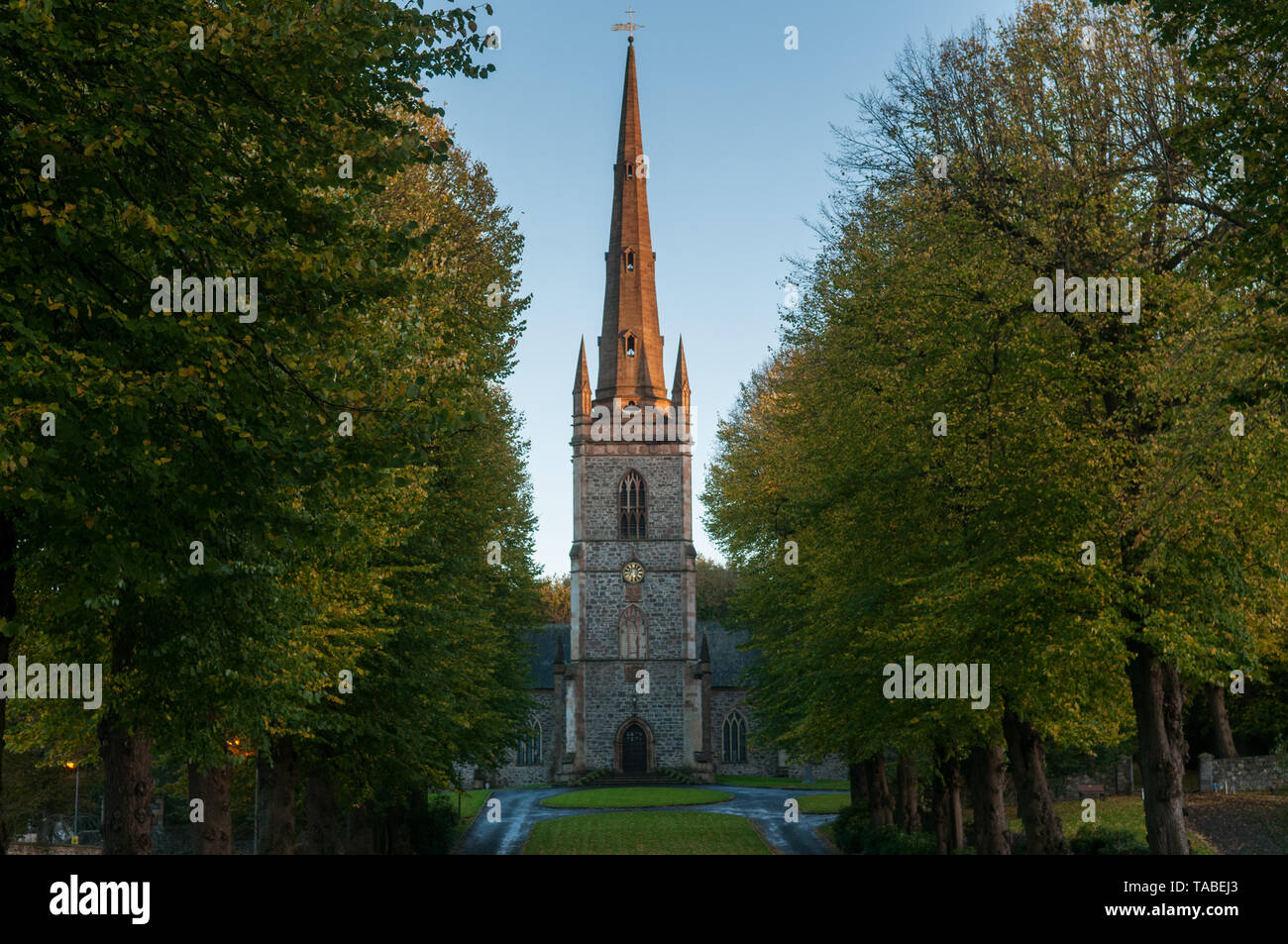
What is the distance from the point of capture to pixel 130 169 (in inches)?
434

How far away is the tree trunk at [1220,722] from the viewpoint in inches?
1646

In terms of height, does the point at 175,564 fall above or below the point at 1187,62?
below

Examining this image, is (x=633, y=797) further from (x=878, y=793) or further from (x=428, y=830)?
(x=878, y=793)

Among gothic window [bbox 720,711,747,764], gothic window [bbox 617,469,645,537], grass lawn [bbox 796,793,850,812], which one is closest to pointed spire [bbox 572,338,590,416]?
gothic window [bbox 617,469,645,537]

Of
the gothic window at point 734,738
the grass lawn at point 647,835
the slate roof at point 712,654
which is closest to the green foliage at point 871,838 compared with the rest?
the grass lawn at point 647,835

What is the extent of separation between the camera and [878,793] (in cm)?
3350

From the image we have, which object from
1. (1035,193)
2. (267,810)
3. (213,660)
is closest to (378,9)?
(213,660)

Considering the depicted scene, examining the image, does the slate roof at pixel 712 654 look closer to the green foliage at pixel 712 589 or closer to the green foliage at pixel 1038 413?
the green foliage at pixel 712 589

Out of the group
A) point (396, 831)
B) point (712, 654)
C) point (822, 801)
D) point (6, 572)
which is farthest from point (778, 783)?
point (6, 572)

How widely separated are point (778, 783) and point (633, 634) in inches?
487

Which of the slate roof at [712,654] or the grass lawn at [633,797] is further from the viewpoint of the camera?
the slate roof at [712,654]

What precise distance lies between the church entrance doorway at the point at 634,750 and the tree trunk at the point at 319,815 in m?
48.1

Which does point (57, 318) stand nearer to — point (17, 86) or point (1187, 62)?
point (17, 86)
